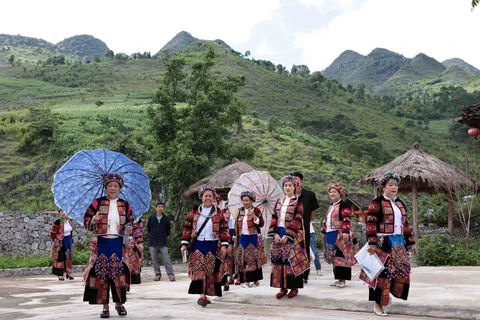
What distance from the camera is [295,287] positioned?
29.6ft

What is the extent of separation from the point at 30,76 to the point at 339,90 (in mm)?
45160

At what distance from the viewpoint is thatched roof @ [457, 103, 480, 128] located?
39.6 ft

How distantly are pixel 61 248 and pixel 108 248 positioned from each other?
8133 millimetres

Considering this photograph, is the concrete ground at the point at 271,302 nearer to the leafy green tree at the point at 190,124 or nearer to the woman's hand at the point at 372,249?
the woman's hand at the point at 372,249

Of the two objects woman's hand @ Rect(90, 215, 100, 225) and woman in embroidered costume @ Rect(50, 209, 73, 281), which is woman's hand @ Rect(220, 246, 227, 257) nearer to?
woman's hand @ Rect(90, 215, 100, 225)

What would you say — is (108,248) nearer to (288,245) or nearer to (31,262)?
(288,245)

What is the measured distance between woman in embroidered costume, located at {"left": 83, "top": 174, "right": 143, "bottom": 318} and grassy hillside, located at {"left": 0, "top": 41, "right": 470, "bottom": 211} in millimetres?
18168

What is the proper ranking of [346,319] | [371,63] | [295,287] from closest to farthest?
[346,319]
[295,287]
[371,63]

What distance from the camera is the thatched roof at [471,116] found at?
12.1 m

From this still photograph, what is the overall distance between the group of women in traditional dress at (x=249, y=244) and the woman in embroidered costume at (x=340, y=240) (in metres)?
0.02

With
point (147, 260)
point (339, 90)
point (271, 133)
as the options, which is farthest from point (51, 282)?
point (339, 90)

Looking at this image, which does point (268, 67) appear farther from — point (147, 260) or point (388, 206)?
point (388, 206)

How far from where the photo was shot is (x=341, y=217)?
10820 mm

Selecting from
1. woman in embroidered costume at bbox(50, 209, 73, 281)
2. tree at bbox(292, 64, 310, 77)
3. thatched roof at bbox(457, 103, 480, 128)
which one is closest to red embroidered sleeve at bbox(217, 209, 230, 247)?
thatched roof at bbox(457, 103, 480, 128)
